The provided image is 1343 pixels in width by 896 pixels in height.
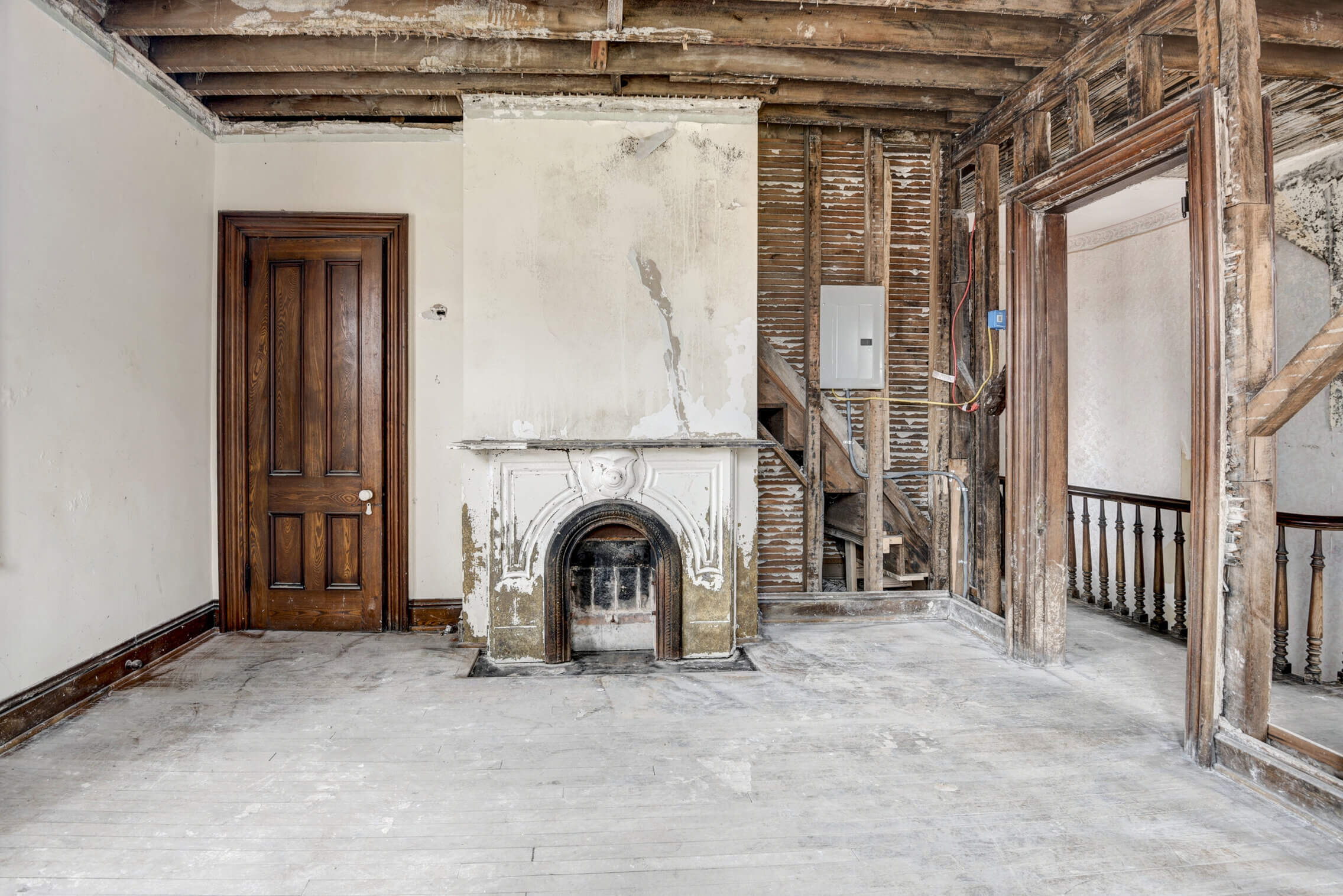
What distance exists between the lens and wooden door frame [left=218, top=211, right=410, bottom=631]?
162 inches

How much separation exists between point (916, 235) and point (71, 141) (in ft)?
14.7

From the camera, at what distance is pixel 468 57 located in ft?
11.4

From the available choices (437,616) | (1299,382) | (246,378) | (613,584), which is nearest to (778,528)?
(613,584)

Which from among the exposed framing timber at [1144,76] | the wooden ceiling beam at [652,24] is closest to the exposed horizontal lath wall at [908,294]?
the wooden ceiling beam at [652,24]

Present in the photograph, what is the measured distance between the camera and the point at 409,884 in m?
1.91

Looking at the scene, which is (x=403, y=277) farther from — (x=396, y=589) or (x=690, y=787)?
(x=690, y=787)

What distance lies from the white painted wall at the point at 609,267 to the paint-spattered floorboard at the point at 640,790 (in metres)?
1.44

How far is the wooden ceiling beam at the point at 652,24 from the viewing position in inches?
123

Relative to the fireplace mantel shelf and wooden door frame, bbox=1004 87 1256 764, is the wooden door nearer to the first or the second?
the fireplace mantel shelf

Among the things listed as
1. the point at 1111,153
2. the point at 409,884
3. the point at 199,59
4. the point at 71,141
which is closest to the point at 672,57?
the point at 1111,153

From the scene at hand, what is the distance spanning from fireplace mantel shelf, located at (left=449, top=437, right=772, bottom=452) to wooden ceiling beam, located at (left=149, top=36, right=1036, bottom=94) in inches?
74.5

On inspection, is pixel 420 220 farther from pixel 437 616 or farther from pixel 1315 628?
pixel 1315 628

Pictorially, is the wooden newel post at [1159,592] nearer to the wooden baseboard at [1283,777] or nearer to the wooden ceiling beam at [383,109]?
the wooden baseboard at [1283,777]

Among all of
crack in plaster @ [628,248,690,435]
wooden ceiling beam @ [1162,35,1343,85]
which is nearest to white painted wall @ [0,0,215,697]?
crack in plaster @ [628,248,690,435]
